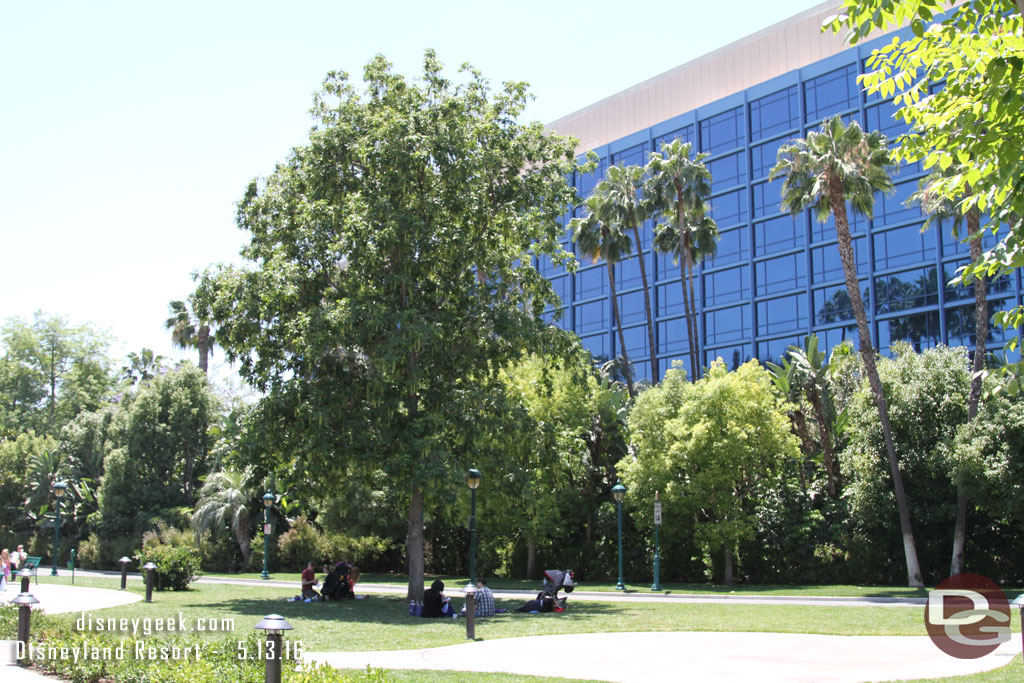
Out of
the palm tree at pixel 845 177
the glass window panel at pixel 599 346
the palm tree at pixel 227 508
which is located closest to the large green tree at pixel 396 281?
the palm tree at pixel 845 177

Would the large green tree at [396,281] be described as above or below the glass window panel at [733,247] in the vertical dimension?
below

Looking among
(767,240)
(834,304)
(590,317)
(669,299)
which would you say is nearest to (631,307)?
(669,299)

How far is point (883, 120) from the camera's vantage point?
4988 centimetres

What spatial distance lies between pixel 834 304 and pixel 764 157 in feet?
36.2

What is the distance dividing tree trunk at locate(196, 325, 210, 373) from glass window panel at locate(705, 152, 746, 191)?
1456 inches

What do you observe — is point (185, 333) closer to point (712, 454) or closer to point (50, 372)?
point (50, 372)

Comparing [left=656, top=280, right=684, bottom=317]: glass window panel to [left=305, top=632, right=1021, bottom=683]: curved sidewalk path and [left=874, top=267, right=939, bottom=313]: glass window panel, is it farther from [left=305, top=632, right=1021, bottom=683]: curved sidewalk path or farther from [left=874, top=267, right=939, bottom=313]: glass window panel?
[left=305, top=632, right=1021, bottom=683]: curved sidewalk path

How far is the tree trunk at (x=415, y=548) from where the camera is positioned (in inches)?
911

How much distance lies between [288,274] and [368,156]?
12.7ft

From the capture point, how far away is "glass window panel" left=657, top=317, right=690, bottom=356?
5797 cm

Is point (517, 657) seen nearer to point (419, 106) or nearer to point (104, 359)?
point (419, 106)

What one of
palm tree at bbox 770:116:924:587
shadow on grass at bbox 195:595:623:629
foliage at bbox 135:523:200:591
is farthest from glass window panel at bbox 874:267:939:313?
foliage at bbox 135:523:200:591

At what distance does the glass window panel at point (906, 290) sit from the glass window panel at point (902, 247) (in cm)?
66

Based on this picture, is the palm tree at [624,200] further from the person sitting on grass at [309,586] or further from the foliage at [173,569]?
the foliage at [173,569]
